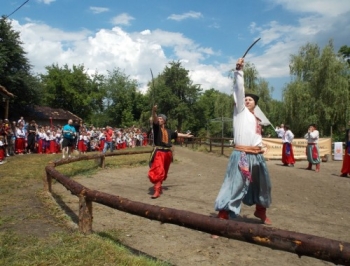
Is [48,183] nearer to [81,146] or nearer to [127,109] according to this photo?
[81,146]

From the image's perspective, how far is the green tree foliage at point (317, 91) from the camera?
2700cm

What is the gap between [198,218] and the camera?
336 centimetres

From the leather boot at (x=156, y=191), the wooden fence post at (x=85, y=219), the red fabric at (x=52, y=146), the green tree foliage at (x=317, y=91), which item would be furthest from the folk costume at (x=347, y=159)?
the green tree foliage at (x=317, y=91)

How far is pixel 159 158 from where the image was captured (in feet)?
23.9

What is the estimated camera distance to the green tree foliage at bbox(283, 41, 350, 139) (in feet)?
88.6

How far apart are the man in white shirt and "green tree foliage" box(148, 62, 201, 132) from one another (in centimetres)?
3747

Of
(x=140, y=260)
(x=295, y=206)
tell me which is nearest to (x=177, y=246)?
(x=140, y=260)

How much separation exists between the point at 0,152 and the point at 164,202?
28.3 ft

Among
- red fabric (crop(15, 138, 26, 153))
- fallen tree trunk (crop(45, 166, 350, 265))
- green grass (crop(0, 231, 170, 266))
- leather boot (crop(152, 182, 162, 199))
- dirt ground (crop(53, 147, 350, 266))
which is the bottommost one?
dirt ground (crop(53, 147, 350, 266))

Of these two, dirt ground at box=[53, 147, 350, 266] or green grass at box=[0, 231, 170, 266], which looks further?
dirt ground at box=[53, 147, 350, 266]

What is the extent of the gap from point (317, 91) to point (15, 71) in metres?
24.0

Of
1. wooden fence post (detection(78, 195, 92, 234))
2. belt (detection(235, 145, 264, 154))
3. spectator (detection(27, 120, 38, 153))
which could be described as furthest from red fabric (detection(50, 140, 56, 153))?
belt (detection(235, 145, 264, 154))

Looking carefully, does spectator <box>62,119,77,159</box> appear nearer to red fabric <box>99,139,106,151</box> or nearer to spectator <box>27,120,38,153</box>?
spectator <box>27,120,38,153</box>

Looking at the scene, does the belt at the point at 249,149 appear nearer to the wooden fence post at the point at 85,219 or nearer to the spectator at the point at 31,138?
the wooden fence post at the point at 85,219
